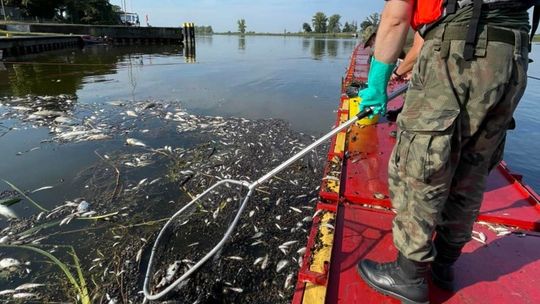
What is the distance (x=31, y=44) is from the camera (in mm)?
26906

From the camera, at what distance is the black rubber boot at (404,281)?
2355 millimetres

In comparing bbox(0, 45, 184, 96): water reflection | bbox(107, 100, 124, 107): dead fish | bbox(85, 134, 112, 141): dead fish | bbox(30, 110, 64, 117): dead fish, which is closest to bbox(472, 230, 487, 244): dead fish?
bbox(85, 134, 112, 141): dead fish

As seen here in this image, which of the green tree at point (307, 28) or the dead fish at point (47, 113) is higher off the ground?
the green tree at point (307, 28)

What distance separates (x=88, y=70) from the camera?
19875 mm

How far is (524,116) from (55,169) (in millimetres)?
13566

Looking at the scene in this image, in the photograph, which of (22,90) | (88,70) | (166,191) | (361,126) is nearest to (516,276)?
(361,126)

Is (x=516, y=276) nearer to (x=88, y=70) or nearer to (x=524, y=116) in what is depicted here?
(x=524, y=116)

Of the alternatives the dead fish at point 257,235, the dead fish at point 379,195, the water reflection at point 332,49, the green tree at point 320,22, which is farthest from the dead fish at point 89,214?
the green tree at point 320,22

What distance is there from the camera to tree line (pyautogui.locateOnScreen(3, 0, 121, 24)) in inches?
2256

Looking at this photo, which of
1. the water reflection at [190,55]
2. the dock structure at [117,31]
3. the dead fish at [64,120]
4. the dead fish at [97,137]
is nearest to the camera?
the dead fish at [97,137]

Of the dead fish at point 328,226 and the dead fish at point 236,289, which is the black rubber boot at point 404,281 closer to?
the dead fish at point 328,226

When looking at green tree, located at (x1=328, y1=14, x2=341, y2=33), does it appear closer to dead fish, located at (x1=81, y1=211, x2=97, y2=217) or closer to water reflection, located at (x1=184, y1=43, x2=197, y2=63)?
water reflection, located at (x1=184, y1=43, x2=197, y2=63)

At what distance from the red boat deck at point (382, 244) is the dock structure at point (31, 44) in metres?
26.2

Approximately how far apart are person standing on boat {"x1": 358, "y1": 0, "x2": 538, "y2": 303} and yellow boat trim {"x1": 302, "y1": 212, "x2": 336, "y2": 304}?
0.46 m
